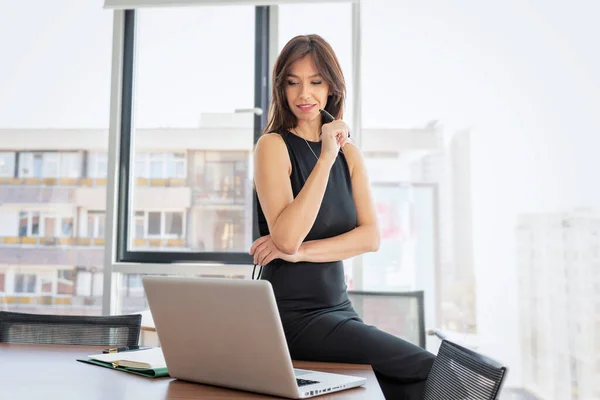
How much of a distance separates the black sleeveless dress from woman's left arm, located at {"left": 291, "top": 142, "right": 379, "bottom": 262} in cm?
2

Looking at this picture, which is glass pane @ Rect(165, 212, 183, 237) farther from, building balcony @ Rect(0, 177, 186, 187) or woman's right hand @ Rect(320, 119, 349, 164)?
woman's right hand @ Rect(320, 119, 349, 164)

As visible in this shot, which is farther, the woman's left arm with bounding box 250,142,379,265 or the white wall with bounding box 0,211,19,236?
the white wall with bounding box 0,211,19,236

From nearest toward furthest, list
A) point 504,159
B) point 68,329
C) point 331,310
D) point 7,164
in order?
1. point 331,310
2. point 68,329
3. point 504,159
4. point 7,164

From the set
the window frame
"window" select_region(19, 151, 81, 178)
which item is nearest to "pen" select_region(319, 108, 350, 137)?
the window frame

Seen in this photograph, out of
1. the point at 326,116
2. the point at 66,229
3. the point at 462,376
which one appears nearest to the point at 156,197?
the point at 66,229

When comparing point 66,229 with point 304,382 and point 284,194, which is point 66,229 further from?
point 304,382

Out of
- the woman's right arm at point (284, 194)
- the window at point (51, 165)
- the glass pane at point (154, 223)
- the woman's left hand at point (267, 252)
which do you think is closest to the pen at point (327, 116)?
the woman's right arm at point (284, 194)

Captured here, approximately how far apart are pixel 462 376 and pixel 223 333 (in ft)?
1.40

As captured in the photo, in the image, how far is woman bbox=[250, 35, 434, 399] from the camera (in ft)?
4.49

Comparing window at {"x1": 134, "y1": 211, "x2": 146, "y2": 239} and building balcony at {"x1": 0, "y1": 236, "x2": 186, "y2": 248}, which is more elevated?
window at {"x1": 134, "y1": 211, "x2": 146, "y2": 239}

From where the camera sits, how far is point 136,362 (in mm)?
1263

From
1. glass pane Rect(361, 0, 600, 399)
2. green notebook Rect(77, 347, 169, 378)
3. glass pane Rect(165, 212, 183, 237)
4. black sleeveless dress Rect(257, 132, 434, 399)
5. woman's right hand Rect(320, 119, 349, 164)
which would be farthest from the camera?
glass pane Rect(165, 212, 183, 237)

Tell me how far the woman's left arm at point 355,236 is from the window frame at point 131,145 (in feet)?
4.81

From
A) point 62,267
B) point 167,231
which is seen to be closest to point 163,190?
point 167,231
